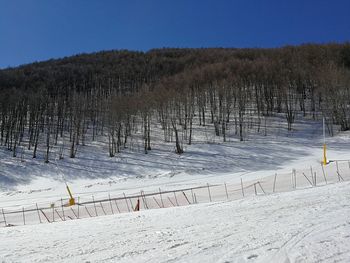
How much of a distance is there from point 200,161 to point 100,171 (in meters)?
12.9

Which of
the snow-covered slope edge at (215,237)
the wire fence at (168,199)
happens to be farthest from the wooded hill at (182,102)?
the snow-covered slope edge at (215,237)

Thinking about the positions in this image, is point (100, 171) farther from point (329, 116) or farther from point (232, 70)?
point (232, 70)

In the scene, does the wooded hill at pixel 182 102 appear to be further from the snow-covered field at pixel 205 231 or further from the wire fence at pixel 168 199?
the snow-covered field at pixel 205 231

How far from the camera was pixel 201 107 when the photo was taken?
67500 millimetres

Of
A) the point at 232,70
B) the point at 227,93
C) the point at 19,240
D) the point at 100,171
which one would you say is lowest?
the point at 100,171

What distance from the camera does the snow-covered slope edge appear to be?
8.42m

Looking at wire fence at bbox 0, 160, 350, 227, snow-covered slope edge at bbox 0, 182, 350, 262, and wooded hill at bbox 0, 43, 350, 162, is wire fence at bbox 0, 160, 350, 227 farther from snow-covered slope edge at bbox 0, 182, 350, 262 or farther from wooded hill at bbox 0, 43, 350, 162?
wooded hill at bbox 0, 43, 350, 162

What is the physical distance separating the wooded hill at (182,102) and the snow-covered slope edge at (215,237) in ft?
109

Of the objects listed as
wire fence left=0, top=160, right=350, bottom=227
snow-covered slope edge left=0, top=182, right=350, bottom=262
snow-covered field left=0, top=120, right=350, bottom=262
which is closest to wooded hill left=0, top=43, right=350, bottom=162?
wire fence left=0, top=160, right=350, bottom=227

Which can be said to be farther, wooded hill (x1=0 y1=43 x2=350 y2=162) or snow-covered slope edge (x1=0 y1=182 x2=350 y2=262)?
wooded hill (x1=0 y1=43 x2=350 y2=162)

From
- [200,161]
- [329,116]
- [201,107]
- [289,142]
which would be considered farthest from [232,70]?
[200,161]

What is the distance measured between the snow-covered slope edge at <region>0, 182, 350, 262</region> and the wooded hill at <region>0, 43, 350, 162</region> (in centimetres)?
3333

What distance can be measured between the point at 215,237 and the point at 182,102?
5236 centimetres

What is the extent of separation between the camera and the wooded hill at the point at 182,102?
56.4 meters
